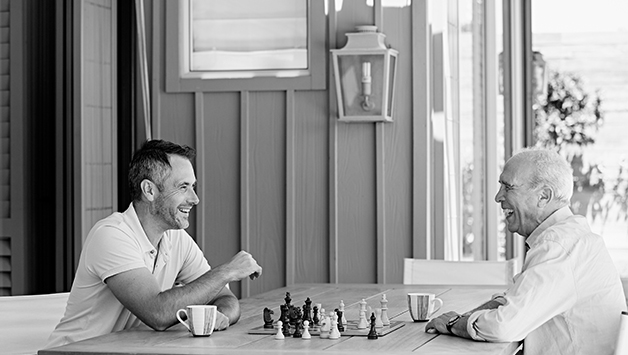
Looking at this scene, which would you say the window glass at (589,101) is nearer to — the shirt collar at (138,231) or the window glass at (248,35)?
the window glass at (248,35)

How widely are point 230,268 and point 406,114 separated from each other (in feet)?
6.10

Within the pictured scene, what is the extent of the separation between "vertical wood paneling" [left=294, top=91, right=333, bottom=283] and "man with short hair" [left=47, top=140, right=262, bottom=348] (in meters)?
1.36

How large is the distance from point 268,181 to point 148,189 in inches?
64.7

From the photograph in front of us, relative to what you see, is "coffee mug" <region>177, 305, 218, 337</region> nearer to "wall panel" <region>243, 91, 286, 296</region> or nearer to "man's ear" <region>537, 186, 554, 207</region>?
"man's ear" <region>537, 186, 554, 207</region>

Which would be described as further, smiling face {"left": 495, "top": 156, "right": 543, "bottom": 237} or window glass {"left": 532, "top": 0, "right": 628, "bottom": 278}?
window glass {"left": 532, "top": 0, "right": 628, "bottom": 278}

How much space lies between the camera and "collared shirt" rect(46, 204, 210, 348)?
2.80m

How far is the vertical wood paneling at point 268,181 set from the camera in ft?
15.2

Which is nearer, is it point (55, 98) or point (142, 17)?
point (55, 98)

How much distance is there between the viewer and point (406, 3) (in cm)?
447

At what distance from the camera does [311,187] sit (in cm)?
458

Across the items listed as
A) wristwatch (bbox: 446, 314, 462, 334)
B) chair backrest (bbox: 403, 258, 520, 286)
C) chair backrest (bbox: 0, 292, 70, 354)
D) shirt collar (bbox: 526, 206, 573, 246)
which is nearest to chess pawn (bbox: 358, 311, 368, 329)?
wristwatch (bbox: 446, 314, 462, 334)

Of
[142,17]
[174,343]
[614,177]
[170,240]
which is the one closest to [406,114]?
[142,17]

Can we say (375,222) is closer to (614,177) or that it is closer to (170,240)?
(170,240)

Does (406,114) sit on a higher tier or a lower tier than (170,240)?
higher
